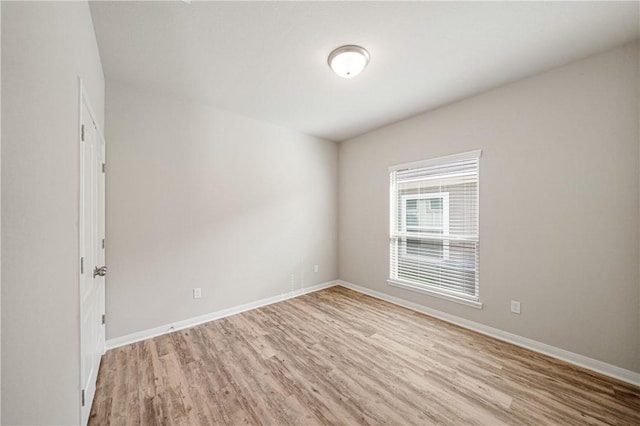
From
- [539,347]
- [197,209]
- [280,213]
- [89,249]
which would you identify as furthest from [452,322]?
[89,249]

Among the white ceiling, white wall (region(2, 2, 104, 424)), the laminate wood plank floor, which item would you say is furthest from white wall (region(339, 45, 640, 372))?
white wall (region(2, 2, 104, 424))

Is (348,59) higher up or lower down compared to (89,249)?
higher up

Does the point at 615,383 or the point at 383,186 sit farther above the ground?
the point at 383,186

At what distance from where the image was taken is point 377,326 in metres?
3.03

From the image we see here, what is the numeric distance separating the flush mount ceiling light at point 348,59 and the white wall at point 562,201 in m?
1.63

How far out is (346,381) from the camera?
204 centimetres

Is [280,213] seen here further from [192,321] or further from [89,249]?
[89,249]

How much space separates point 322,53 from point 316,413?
9.40 feet

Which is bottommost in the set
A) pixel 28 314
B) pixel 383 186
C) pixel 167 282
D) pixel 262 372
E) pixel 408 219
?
pixel 262 372

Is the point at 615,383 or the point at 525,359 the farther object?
the point at 525,359

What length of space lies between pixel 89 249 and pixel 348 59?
2.51 m

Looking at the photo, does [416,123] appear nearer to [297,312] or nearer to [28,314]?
[297,312]

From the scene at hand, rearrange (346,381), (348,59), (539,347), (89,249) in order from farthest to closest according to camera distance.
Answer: (539,347) < (348,59) < (346,381) < (89,249)

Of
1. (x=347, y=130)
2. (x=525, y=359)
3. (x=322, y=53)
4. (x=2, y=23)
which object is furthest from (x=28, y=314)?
(x=347, y=130)
